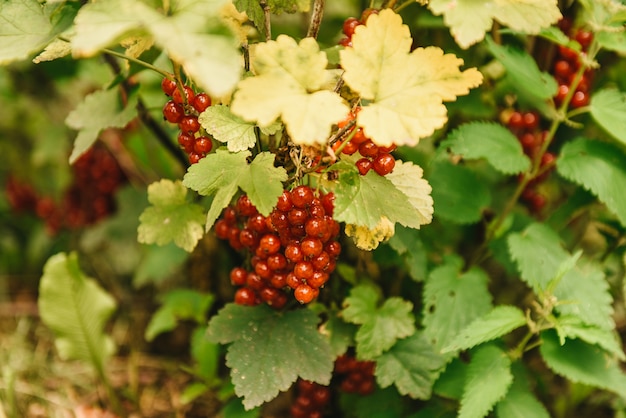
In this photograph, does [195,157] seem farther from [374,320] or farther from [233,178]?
[374,320]

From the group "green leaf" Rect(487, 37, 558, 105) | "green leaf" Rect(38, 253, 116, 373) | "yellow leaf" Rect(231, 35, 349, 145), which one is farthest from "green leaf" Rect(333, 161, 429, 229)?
"green leaf" Rect(38, 253, 116, 373)

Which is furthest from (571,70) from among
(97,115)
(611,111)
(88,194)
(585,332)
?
(88,194)

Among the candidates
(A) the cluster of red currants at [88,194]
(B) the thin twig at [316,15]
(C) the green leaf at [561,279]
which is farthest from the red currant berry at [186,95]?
(A) the cluster of red currants at [88,194]

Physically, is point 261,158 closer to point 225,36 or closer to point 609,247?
point 225,36

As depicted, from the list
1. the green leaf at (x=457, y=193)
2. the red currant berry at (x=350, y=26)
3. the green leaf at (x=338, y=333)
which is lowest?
the green leaf at (x=338, y=333)

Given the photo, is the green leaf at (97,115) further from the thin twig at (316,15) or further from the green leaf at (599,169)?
the green leaf at (599,169)
